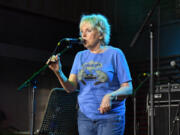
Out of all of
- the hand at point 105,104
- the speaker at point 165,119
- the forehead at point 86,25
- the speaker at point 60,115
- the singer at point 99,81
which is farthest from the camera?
the speaker at point 165,119

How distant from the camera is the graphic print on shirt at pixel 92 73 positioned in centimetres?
267

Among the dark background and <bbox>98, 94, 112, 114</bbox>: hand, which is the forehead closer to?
<bbox>98, 94, 112, 114</bbox>: hand

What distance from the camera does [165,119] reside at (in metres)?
5.59

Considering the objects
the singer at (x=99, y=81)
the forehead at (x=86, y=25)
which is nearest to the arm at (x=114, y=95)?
the singer at (x=99, y=81)

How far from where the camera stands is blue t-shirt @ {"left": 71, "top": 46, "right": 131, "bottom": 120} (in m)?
2.62

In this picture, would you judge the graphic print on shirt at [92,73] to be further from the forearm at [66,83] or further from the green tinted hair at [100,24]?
the green tinted hair at [100,24]

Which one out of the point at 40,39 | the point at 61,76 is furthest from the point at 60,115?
the point at 40,39

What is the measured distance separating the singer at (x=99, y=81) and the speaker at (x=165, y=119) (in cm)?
291

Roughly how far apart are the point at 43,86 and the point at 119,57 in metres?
5.44

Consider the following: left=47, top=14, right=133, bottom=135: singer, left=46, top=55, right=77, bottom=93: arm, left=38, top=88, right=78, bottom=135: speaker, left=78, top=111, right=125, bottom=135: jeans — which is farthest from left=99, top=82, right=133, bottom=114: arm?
left=38, top=88, right=78, bottom=135: speaker

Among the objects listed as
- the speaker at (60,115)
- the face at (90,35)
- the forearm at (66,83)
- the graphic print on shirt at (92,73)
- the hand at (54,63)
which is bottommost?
the speaker at (60,115)

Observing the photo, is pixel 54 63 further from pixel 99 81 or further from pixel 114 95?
pixel 114 95

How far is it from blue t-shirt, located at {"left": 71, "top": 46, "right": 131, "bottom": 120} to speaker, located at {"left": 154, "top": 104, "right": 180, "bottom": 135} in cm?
292

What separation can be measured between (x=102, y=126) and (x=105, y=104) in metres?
0.21
